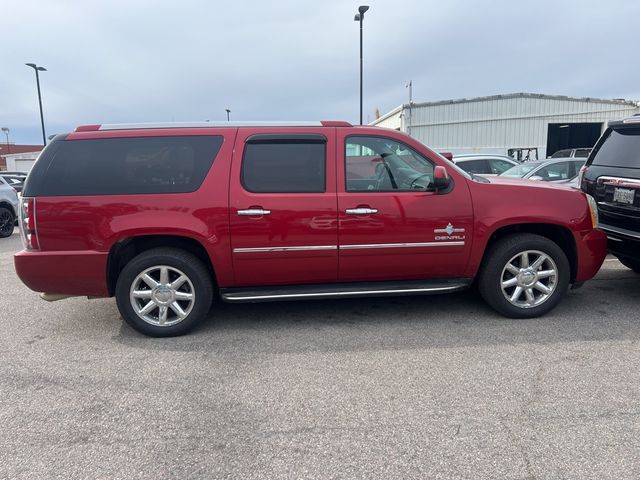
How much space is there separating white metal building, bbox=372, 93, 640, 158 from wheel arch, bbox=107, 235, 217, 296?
25229 mm

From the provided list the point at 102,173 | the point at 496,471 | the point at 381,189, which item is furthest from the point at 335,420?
the point at 102,173

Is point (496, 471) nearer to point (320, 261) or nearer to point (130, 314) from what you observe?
point (320, 261)

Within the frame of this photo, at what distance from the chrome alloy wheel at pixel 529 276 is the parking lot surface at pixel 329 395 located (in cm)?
24

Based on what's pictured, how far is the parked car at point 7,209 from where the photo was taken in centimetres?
1104

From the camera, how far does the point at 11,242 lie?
1032 centimetres

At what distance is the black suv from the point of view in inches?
184

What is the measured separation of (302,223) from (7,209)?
10466 millimetres

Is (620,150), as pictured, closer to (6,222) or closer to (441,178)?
(441,178)

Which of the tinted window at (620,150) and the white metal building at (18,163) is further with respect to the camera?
the white metal building at (18,163)

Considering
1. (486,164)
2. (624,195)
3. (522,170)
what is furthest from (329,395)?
(486,164)

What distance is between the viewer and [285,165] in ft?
13.4

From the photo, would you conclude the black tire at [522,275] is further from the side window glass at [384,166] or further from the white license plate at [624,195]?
the white license plate at [624,195]

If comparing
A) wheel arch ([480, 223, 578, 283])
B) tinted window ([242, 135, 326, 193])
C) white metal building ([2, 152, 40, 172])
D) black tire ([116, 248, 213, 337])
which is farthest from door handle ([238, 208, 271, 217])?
white metal building ([2, 152, 40, 172])

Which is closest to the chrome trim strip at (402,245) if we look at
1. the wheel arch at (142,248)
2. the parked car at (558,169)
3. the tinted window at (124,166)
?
the wheel arch at (142,248)
